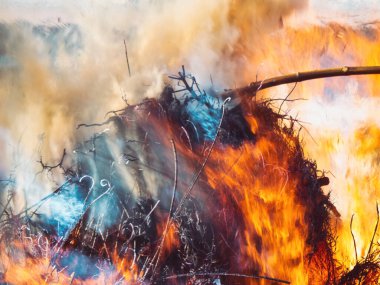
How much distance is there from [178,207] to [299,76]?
1.47m

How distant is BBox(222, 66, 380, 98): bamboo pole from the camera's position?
3588mm

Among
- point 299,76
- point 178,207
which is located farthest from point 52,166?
point 299,76

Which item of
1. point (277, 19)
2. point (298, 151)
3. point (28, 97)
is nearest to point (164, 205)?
point (298, 151)

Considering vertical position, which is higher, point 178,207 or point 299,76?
point 299,76

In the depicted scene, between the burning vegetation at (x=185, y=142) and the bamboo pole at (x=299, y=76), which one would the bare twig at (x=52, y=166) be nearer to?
the burning vegetation at (x=185, y=142)

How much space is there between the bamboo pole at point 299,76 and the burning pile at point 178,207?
3.3 inches

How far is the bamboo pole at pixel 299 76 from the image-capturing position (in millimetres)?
3588

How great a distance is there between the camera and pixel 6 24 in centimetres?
364

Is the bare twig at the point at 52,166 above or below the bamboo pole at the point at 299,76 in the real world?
below

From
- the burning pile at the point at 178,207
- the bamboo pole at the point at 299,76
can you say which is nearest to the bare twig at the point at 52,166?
the burning pile at the point at 178,207

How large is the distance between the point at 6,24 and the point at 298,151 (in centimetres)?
265

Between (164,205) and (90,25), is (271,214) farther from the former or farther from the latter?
(90,25)

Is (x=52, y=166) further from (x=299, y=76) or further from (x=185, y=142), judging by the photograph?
(x=299, y=76)

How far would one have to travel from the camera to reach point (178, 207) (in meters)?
3.47
